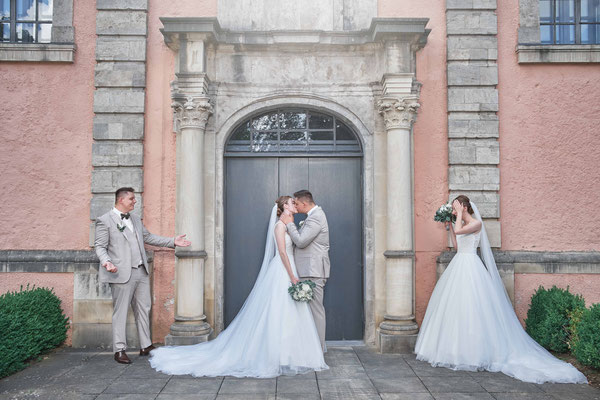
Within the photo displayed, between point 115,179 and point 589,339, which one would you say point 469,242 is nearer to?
point 589,339

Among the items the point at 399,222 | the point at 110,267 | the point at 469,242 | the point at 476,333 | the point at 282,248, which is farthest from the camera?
the point at 399,222

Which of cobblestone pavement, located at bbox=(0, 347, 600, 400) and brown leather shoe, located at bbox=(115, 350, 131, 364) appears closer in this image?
cobblestone pavement, located at bbox=(0, 347, 600, 400)

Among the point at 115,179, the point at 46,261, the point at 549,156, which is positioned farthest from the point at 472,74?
the point at 46,261

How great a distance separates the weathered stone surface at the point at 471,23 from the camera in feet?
24.5

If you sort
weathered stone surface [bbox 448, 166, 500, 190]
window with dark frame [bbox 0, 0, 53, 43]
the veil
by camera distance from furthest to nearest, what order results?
window with dark frame [bbox 0, 0, 53, 43]
weathered stone surface [bbox 448, 166, 500, 190]
the veil

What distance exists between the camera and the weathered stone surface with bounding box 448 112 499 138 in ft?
24.2

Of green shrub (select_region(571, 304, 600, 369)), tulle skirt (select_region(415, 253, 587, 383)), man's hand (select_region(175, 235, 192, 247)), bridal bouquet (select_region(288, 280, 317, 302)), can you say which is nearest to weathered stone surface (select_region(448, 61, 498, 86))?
tulle skirt (select_region(415, 253, 587, 383))

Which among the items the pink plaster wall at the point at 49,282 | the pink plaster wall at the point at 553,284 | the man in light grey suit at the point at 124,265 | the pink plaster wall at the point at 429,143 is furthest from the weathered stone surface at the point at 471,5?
the pink plaster wall at the point at 49,282

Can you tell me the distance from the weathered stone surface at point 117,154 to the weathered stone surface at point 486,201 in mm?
4590

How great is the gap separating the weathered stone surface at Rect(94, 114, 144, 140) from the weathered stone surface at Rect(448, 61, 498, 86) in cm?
462

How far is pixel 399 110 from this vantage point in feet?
23.1

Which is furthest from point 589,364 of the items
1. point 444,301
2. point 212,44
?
point 212,44

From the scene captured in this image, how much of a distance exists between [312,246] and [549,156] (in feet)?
12.7

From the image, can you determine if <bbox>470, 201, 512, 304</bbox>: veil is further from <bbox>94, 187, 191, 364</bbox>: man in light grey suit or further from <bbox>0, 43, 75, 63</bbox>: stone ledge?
<bbox>0, 43, 75, 63</bbox>: stone ledge
